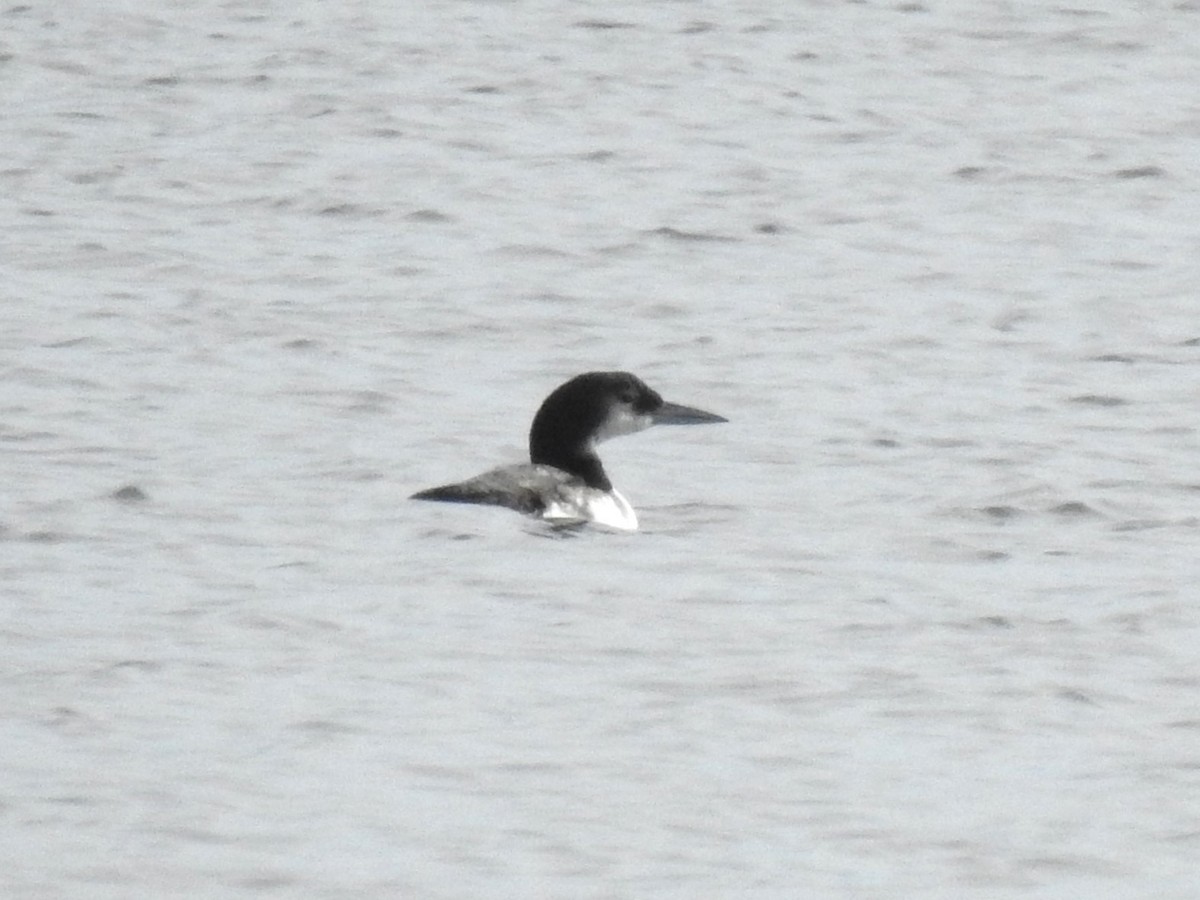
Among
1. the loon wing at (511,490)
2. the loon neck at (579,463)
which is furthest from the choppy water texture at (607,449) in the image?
the loon neck at (579,463)

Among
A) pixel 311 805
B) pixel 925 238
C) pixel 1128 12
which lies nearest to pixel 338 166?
pixel 925 238

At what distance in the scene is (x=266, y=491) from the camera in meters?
11.6

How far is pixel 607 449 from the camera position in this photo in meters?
13.2

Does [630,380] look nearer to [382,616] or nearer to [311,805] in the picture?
[382,616]

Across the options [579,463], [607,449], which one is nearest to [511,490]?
[579,463]

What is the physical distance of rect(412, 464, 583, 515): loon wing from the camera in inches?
436

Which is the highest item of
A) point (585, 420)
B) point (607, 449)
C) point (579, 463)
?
point (585, 420)

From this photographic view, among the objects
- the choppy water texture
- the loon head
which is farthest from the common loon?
the choppy water texture

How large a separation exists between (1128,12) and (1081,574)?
1410cm

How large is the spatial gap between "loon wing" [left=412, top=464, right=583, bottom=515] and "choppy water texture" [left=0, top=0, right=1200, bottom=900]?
0.11 meters

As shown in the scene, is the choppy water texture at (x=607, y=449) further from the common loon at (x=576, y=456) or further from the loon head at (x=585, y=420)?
the loon head at (x=585, y=420)

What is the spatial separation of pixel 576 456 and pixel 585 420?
5.9 inches

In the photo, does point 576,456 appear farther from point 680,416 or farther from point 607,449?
point 607,449

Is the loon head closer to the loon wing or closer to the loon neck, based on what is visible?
the loon neck
